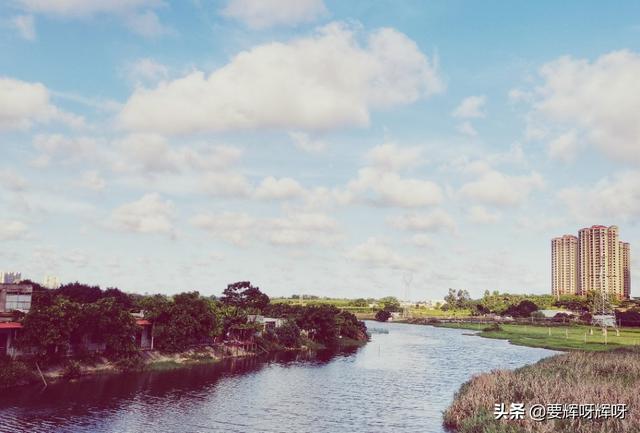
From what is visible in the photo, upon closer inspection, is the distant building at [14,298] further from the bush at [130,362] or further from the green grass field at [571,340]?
the green grass field at [571,340]

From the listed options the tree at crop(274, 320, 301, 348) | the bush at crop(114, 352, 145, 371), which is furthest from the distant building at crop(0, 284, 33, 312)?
the tree at crop(274, 320, 301, 348)

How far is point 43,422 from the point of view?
50344 millimetres

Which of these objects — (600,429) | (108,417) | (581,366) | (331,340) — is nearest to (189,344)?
(108,417)

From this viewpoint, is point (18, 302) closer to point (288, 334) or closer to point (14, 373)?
point (14, 373)

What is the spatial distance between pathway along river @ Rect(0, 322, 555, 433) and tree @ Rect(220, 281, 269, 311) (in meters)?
73.4

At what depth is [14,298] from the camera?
83875 mm

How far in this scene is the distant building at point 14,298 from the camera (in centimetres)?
8281

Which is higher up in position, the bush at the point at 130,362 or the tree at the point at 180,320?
the tree at the point at 180,320

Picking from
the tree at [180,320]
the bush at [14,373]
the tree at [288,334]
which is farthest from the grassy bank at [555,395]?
the tree at [288,334]

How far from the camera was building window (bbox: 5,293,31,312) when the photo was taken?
83.2m

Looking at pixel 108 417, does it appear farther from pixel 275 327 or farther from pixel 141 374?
pixel 275 327

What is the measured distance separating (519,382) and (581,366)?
1756 cm

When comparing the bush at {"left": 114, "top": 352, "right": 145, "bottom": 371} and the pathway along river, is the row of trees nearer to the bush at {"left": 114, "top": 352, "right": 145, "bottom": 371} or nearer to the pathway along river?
the bush at {"left": 114, "top": 352, "right": 145, "bottom": 371}

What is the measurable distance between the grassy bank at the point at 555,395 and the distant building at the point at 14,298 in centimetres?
6810
